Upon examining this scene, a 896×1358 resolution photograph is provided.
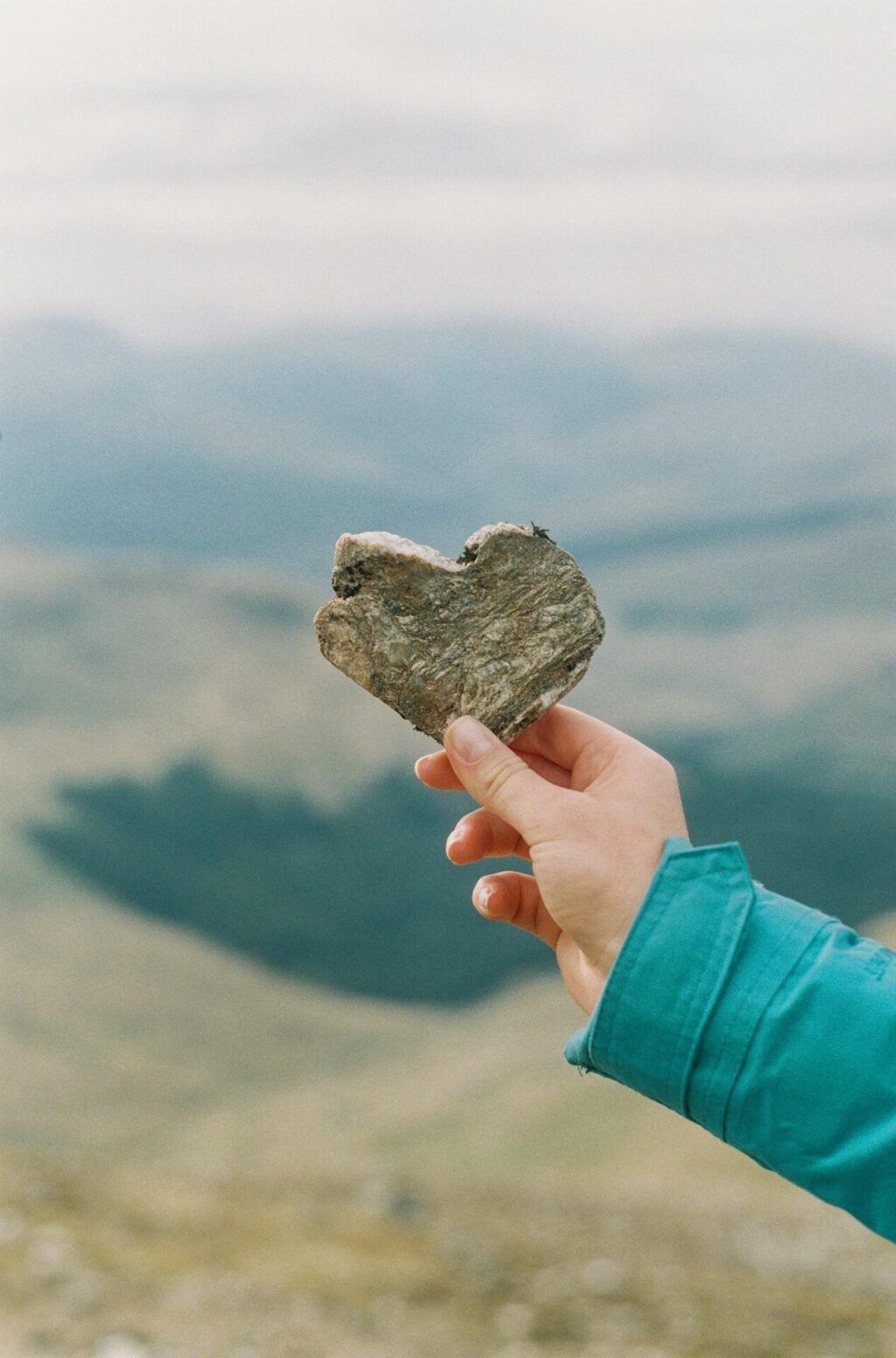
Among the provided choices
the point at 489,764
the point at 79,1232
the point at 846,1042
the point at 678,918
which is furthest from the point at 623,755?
the point at 79,1232

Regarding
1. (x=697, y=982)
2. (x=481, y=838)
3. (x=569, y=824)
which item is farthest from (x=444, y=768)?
(x=697, y=982)

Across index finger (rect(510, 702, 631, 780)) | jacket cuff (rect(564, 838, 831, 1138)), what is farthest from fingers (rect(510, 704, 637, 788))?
jacket cuff (rect(564, 838, 831, 1138))

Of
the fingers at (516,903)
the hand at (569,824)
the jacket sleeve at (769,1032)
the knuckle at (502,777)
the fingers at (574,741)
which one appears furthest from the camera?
the fingers at (516,903)

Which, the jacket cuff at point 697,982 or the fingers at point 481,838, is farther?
the fingers at point 481,838

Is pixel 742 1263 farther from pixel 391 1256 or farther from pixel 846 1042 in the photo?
pixel 846 1042

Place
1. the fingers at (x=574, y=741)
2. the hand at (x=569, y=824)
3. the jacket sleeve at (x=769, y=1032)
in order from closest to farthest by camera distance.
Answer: the jacket sleeve at (x=769, y=1032) → the hand at (x=569, y=824) → the fingers at (x=574, y=741)

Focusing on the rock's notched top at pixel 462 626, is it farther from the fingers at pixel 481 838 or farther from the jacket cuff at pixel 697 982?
the jacket cuff at pixel 697 982

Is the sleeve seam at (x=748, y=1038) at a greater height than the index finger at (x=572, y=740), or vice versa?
the index finger at (x=572, y=740)

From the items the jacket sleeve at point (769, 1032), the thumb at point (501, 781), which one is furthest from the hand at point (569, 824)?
the jacket sleeve at point (769, 1032)
